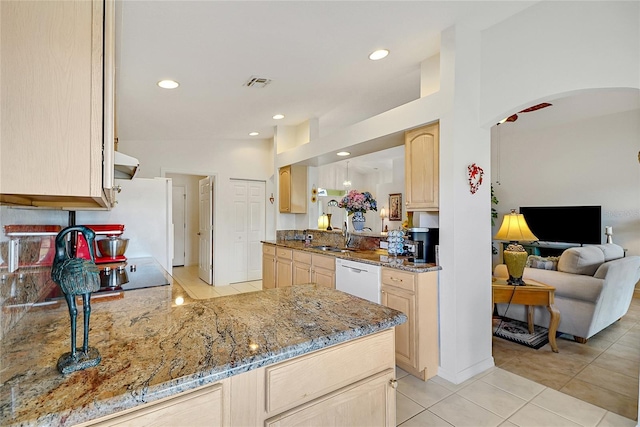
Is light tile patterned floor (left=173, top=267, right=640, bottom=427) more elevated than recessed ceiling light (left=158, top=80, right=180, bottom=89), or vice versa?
recessed ceiling light (left=158, top=80, right=180, bottom=89)

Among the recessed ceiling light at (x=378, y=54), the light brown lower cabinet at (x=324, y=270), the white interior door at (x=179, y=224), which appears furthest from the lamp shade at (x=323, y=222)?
the white interior door at (x=179, y=224)

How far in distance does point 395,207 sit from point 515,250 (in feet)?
20.3

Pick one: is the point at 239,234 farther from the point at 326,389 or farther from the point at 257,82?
the point at 326,389

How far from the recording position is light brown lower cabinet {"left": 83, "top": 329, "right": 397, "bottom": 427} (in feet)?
2.68

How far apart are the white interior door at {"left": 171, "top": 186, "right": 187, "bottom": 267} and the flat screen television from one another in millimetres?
7534

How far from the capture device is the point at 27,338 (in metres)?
1.00

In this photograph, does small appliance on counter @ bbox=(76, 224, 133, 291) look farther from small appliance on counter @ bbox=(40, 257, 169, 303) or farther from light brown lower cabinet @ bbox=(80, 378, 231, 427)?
light brown lower cabinet @ bbox=(80, 378, 231, 427)

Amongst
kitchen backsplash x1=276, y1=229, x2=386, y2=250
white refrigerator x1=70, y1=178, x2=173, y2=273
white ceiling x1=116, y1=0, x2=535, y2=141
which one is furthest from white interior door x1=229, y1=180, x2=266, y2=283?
white refrigerator x1=70, y1=178, x2=173, y2=273

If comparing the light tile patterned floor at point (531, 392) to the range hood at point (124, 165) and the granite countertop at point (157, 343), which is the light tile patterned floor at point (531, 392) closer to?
the granite countertop at point (157, 343)

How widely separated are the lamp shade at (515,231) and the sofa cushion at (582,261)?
0.34 meters

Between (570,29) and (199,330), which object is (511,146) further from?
(199,330)

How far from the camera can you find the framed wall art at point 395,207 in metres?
9.18

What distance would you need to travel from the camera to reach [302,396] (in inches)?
40.4

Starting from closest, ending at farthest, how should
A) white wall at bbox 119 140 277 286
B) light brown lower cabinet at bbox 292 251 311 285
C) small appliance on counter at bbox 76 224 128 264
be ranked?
small appliance on counter at bbox 76 224 128 264
light brown lower cabinet at bbox 292 251 311 285
white wall at bbox 119 140 277 286
